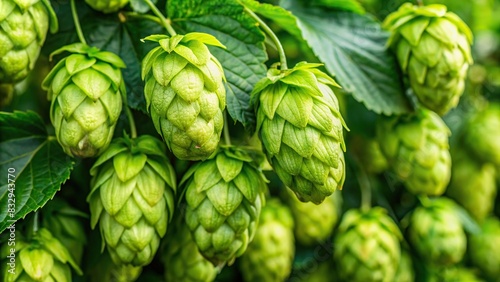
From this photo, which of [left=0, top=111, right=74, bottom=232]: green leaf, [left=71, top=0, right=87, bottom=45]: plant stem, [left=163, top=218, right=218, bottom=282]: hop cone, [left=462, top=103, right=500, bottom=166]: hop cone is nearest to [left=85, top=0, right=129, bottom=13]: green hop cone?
[left=71, top=0, right=87, bottom=45]: plant stem

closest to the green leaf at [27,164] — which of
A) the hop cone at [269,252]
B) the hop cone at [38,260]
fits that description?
the hop cone at [38,260]

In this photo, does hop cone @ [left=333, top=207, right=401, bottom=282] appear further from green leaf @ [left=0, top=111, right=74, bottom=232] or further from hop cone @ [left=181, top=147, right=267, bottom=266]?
green leaf @ [left=0, top=111, right=74, bottom=232]

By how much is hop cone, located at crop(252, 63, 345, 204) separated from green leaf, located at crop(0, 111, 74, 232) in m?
0.45

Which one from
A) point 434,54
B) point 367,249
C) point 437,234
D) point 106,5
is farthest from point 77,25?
point 437,234

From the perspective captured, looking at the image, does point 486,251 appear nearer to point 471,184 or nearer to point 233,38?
point 471,184

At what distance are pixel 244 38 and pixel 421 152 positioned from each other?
62 centimetres

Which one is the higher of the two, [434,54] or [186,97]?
[186,97]

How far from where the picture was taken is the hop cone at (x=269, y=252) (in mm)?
1625

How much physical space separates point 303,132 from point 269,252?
1.98 ft

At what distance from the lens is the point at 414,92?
1.47 metres

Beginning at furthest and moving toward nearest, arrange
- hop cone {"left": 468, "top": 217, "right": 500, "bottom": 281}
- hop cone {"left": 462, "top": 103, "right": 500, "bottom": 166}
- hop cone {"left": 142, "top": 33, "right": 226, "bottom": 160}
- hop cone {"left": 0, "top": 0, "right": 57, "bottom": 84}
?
hop cone {"left": 468, "top": 217, "right": 500, "bottom": 281}
hop cone {"left": 462, "top": 103, "right": 500, "bottom": 166}
hop cone {"left": 0, "top": 0, "right": 57, "bottom": 84}
hop cone {"left": 142, "top": 33, "right": 226, "bottom": 160}

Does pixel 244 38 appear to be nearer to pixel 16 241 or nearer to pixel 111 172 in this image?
pixel 111 172

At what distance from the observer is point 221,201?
1179 millimetres

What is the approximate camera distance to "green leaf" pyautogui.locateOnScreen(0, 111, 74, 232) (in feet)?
3.93
